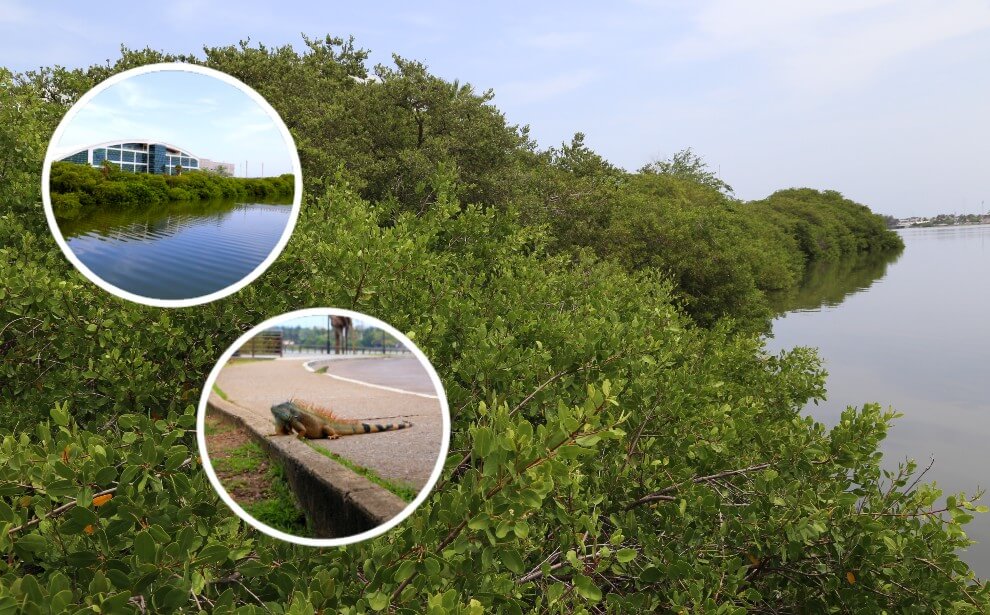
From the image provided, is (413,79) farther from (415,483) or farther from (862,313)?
(862,313)

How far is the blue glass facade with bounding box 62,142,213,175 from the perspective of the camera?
151 cm

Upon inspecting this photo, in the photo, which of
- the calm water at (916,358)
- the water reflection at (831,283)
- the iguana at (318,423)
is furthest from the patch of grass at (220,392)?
the water reflection at (831,283)

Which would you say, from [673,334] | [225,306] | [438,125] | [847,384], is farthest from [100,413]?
[847,384]

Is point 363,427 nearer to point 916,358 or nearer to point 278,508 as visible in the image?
point 278,508

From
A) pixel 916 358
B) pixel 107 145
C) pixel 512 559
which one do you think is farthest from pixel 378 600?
pixel 916 358

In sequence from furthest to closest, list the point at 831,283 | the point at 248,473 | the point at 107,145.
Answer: the point at 831,283
the point at 248,473
the point at 107,145

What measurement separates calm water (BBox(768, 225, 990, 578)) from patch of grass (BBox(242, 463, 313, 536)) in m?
8.49

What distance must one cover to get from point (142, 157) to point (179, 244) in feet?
0.68

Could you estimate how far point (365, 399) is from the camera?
5.26 feet

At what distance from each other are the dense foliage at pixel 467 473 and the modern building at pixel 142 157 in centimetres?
100

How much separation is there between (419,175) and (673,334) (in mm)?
7922

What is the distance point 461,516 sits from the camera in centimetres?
222

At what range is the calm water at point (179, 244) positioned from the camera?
4.93 ft

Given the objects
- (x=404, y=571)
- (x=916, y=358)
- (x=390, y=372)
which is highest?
(x=390, y=372)
